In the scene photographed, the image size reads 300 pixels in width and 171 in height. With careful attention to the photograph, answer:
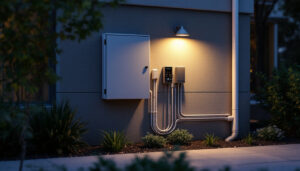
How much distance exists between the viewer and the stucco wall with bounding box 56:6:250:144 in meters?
8.78

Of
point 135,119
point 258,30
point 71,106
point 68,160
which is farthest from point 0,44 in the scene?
point 258,30

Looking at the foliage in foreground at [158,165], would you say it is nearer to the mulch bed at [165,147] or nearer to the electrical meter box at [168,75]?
the mulch bed at [165,147]

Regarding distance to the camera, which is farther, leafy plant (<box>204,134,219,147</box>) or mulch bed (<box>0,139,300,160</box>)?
leafy plant (<box>204,134,219,147</box>)

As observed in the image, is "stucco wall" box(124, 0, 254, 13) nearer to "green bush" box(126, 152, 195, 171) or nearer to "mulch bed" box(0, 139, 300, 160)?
"mulch bed" box(0, 139, 300, 160)

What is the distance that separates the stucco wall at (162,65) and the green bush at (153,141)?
55cm

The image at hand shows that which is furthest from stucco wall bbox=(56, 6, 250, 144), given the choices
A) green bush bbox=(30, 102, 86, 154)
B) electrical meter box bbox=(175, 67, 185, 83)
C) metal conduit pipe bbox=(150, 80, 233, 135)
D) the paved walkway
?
the paved walkway

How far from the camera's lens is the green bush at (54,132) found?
783cm

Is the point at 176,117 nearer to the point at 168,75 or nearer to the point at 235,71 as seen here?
the point at 168,75

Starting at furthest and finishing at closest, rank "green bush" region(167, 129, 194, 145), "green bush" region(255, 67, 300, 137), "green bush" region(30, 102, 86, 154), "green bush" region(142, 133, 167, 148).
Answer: "green bush" region(255, 67, 300, 137)
"green bush" region(167, 129, 194, 145)
"green bush" region(142, 133, 167, 148)
"green bush" region(30, 102, 86, 154)

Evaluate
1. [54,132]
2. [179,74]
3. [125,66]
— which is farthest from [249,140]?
[54,132]

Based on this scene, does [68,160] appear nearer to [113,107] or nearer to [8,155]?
[8,155]

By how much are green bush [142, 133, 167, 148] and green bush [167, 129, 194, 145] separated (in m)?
0.36

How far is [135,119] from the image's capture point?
927 cm

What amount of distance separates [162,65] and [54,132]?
9.90 ft
